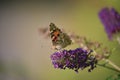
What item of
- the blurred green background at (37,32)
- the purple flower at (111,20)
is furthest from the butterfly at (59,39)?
the blurred green background at (37,32)

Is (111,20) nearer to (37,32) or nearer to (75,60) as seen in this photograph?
(75,60)

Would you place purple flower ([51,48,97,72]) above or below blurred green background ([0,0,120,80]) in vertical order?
below

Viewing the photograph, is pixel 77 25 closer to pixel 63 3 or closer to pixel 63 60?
pixel 63 3

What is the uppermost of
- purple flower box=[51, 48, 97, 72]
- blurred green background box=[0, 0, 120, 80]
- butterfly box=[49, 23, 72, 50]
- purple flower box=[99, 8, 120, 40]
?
blurred green background box=[0, 0, 120, 80]

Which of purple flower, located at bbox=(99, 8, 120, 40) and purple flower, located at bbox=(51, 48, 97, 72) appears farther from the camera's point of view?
purple flower, located at bbox=(99, 8, 120, 40)

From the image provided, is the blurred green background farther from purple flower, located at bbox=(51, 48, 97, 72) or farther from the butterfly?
purple flower, located at bbox=(51, 48, 97, 72)

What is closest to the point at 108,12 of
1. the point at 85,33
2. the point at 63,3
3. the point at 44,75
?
the point at 44,75

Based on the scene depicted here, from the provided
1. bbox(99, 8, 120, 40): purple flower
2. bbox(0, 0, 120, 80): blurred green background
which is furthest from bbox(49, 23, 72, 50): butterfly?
bbox(0, 0, 120, 80): blurred green background

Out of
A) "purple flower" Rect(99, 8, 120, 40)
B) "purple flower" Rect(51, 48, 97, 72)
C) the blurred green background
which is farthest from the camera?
the blurred green background
